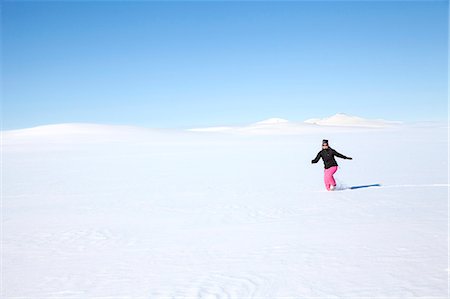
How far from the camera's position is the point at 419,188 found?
10375 millimetres

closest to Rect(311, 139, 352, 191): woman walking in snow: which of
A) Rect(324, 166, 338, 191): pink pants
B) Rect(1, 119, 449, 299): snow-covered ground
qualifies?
Rect(324, 166, 338, 191): pink pants

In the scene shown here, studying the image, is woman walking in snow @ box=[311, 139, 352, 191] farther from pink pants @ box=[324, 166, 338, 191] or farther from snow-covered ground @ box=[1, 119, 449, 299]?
snow-covered ground @ box=[1, 119, 449, 299]

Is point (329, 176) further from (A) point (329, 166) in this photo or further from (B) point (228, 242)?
(B) point (228, 242)

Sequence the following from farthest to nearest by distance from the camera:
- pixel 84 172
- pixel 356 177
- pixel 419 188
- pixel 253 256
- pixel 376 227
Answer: pixel 84 172 → pixel 356 177 → pixel 419 188 → pixel 376 227 → pixel 253 256

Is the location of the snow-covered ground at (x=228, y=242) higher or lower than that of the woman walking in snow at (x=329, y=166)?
lower

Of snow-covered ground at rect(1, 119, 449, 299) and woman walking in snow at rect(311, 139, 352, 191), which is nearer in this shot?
snow-covered ground at rect(1, 119, 449, 299)

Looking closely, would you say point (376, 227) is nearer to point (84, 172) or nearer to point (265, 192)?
point (265, 192)

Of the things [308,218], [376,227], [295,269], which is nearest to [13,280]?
[295,269]

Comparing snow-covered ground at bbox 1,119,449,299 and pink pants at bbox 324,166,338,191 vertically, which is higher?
pink pants at bbox 324,166,338,191

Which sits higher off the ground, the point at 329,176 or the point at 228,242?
the point at 329,176

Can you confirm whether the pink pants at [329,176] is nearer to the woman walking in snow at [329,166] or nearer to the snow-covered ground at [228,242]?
the woman walking in snow at [329,166]

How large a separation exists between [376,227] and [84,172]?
13327 millimetres

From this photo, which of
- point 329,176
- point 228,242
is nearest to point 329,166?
point 329,176

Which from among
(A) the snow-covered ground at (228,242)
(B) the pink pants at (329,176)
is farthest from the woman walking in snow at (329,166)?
(A) the snow-covered ground at (228,242)
